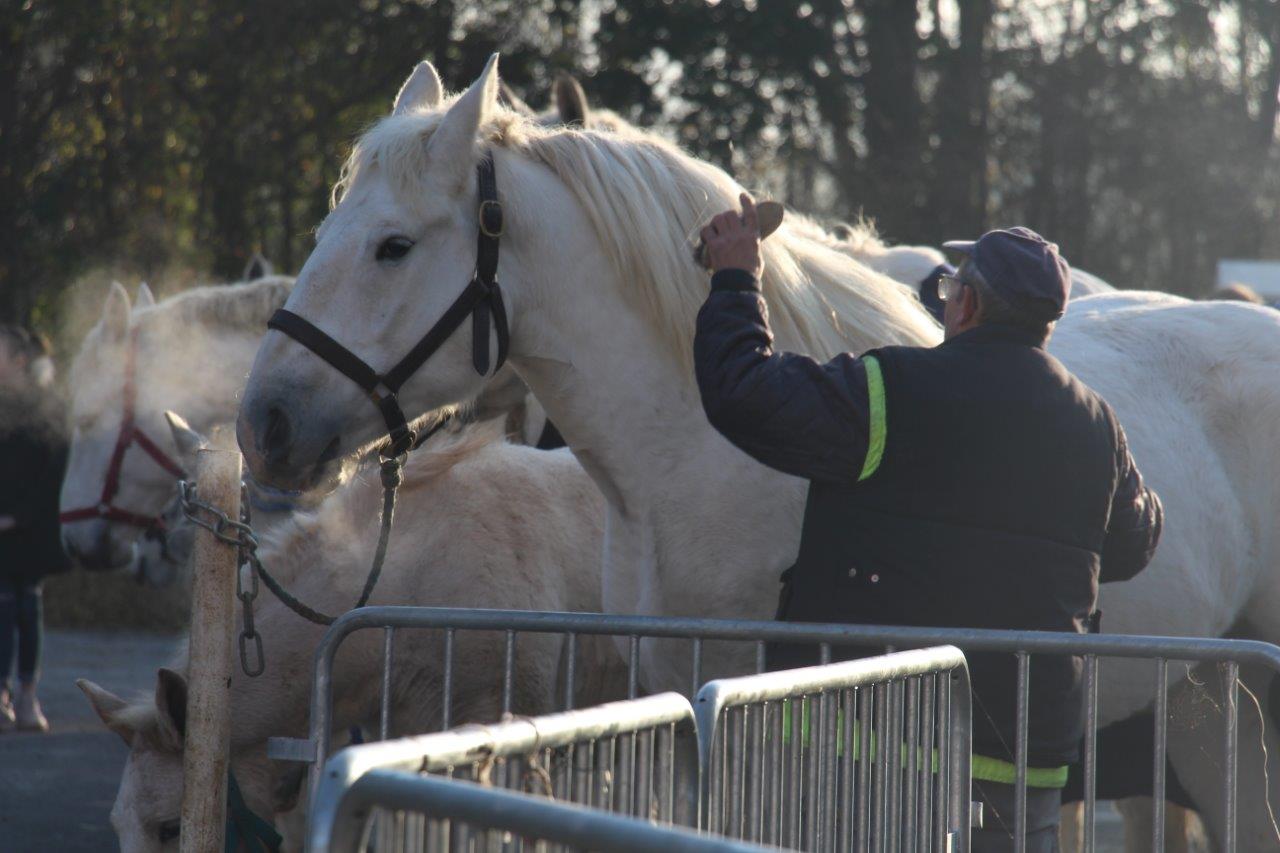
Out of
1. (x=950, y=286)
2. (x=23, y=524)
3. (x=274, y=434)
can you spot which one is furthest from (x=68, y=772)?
(x=950, y=286)

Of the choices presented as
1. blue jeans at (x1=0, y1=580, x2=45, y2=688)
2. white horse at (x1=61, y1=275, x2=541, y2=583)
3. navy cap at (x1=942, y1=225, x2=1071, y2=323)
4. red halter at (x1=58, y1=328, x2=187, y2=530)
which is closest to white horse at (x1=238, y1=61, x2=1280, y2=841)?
navy cap at (x1=942, y1=225, x2=1071, y2=323)

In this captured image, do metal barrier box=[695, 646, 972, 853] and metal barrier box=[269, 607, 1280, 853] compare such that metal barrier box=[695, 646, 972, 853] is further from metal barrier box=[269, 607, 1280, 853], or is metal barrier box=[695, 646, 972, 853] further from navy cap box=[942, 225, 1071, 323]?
navy cap box=[942, 225, 1071, 323]

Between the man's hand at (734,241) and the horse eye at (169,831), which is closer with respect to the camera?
the man's hand at (734,241)

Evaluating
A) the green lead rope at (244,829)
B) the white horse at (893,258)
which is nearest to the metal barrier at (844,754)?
the green lead rope at (244,829)

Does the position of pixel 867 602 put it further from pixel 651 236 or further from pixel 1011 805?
pixel 651 236

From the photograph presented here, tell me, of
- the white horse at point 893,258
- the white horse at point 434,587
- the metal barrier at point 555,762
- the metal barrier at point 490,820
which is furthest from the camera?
the white horse at point 893,258

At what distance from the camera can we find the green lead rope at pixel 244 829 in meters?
3.49

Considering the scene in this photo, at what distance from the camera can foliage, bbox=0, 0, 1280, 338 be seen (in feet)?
50.1

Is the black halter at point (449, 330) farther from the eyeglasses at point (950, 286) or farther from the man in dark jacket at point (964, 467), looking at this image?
the eyeglasses at point (950, 286)

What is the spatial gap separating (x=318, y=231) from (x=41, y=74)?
13579 millimetres

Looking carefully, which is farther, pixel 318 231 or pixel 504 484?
pixel 504 484

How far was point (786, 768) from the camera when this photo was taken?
8.22ft

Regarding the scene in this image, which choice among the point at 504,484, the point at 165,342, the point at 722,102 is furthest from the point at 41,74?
the point at 504,484

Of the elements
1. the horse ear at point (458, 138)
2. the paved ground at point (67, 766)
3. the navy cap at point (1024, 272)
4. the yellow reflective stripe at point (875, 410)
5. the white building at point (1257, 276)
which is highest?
the horse ear at point (458, 138)
